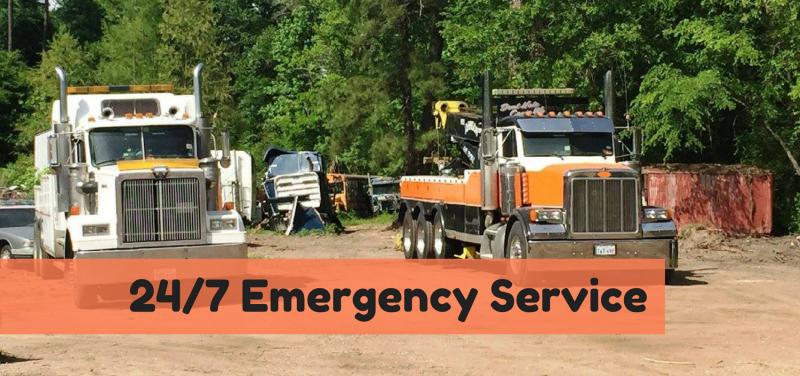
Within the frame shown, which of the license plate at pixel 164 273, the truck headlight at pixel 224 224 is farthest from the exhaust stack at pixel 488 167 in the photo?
the license plate at pixel 164 273

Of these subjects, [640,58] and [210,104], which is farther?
[210,104]

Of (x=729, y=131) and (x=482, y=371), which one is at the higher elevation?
(x=729, y=131)

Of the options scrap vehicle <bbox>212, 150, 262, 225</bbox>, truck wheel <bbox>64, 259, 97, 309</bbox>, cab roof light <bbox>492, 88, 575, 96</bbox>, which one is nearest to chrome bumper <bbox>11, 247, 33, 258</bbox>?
scrap vehicle <bbox>212, 150, 262, 225</bbox>

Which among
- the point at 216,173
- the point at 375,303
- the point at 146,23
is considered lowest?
the point at 375,303

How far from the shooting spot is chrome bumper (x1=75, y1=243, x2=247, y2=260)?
18344 millimetres

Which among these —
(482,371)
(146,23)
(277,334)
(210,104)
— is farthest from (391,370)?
(146,23)

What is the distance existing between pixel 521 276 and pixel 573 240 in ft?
3.54

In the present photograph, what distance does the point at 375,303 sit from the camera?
62.1 ft

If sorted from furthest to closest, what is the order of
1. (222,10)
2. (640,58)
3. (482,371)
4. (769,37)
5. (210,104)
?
(222,10)
(210,104)
(640,58)
(769,37)
(482,371)

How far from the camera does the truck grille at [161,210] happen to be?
18594 mm

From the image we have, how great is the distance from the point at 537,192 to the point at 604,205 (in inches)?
54.9

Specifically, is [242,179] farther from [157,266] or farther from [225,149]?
[157,266]

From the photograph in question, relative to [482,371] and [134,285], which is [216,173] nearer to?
[134,285]

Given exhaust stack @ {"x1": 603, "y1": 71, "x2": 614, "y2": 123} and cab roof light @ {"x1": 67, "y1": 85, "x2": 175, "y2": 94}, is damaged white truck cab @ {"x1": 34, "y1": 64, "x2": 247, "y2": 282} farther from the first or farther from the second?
exhaust stack @ {"x1": 603, "y1": 71, "x2": 614, "y2": 123}
